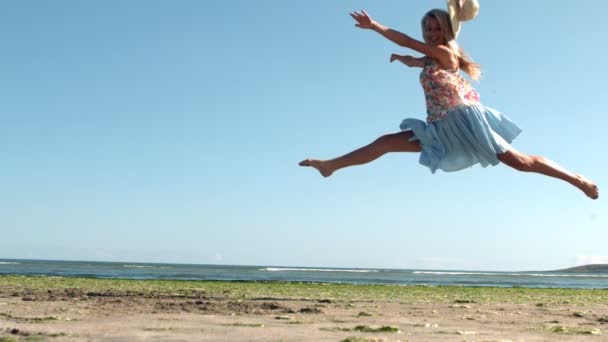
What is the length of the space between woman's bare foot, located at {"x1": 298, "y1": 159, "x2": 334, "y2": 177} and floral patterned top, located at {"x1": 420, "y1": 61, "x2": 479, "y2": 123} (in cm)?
133

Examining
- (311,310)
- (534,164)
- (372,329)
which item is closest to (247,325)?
(372,329)

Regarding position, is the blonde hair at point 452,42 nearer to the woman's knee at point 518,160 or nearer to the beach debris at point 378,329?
the woman's knee at point 518,160

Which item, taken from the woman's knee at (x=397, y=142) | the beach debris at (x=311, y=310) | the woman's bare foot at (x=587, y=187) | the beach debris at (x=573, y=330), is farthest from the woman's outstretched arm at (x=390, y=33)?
the beach debris at (x=311, y=310)

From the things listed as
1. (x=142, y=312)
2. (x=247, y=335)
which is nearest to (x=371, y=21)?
(x=247, y=335)

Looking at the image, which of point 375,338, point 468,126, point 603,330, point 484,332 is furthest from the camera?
point 468,126

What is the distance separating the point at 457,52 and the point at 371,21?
119 cm

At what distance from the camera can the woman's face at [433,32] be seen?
25.8ft

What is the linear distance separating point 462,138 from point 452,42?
3.81ft

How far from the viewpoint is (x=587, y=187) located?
793 cm

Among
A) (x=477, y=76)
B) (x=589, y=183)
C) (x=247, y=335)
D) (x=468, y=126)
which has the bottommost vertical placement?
(x=247, y=335)

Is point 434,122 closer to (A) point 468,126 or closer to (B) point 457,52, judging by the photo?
(A) point 468,126

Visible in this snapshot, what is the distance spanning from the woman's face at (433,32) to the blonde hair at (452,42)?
32 mm

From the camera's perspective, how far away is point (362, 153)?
775 centimetres

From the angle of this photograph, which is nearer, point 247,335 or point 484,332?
point 247,335
